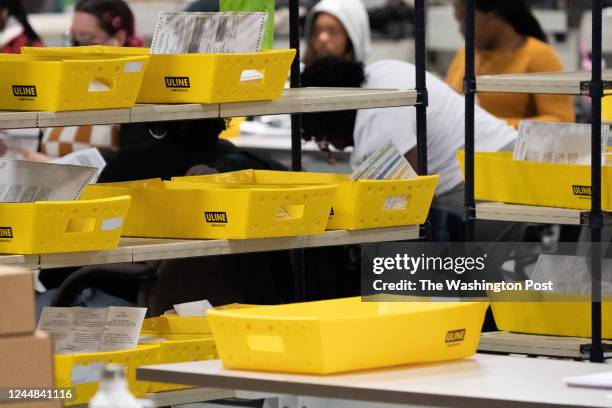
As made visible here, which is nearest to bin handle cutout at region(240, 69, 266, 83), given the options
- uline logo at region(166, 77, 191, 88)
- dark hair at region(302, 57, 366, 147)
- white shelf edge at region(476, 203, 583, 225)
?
uline logo at region(166, 77, 191, 88)

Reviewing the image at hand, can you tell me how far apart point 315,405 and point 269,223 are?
1.95 ft

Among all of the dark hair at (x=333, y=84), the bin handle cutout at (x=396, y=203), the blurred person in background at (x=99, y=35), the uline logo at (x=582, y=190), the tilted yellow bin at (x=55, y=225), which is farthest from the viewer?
the blurred person in background at (x=99, y=35)

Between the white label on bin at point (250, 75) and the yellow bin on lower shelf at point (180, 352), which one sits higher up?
the white label on bin at point (250, 75)

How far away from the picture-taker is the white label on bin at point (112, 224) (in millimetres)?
3238

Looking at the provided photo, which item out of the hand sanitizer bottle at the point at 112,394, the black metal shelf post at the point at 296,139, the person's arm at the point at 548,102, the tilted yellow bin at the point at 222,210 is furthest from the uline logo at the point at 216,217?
the person's arm at the point at 548,102

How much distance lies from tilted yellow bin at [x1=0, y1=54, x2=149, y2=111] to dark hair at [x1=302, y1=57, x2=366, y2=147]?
158 centimetres

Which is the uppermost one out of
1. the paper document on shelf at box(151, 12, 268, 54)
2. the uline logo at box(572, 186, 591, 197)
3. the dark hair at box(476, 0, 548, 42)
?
the dark hair at box(476, 0, 548, 42)

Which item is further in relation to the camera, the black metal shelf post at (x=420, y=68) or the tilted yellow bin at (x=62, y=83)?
the black metal shelf post at (x=420, y=68)

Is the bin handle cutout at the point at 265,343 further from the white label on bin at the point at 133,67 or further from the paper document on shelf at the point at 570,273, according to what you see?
the paper document on shelf at the point at 570,273

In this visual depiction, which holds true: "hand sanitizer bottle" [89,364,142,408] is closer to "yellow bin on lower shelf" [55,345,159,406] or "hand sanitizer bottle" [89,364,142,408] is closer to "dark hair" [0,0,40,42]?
"yellow bin on lower shelf" [55,345,159,406]

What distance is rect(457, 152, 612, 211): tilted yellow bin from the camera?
3.99 m

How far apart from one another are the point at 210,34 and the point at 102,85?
13.7 inches

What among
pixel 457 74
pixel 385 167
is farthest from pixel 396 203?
pixel 457 74

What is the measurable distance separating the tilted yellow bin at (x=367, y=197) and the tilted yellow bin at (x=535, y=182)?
475mm
